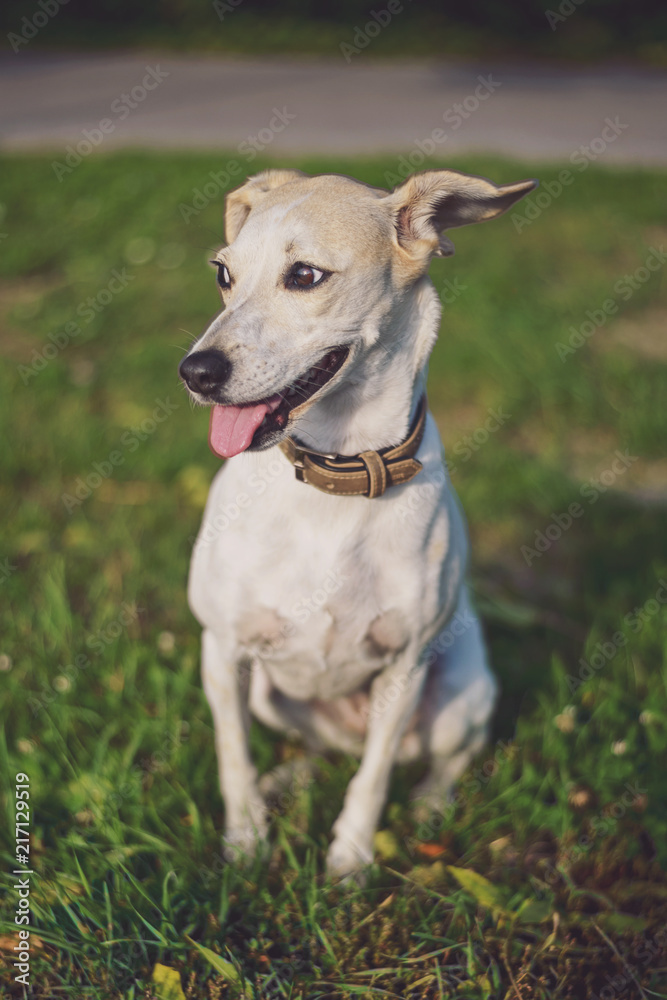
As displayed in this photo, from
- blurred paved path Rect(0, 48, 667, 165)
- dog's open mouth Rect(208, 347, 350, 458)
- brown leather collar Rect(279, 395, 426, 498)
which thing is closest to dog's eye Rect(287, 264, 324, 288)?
dog's open mouth Rect(208, 347, 350, 458)

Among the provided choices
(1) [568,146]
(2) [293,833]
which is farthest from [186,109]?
(2) [293,833]

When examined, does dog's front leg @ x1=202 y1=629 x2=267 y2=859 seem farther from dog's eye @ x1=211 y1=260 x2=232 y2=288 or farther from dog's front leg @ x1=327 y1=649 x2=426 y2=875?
Result: dog's eye @ x1=211 y1=260 x2=232 y2=288

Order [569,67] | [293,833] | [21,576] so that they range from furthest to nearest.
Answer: [569,67] → [21,576] → [293,833]

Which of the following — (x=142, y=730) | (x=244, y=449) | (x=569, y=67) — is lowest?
(x=569, y=67)

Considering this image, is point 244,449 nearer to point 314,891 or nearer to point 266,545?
point 266,545

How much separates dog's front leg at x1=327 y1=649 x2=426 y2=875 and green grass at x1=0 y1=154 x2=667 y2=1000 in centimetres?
9

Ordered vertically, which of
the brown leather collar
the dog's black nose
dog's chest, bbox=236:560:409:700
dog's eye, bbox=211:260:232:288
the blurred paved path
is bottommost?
the blurred paved path

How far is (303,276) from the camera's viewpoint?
1870 millimetres

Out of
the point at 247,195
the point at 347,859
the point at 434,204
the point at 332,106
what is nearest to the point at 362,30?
the point at 332,106

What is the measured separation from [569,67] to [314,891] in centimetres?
1193

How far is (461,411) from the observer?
14.9 ft

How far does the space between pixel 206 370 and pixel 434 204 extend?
714 mm

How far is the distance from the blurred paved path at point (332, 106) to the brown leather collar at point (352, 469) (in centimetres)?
596

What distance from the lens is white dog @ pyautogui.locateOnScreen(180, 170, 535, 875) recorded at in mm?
1845
